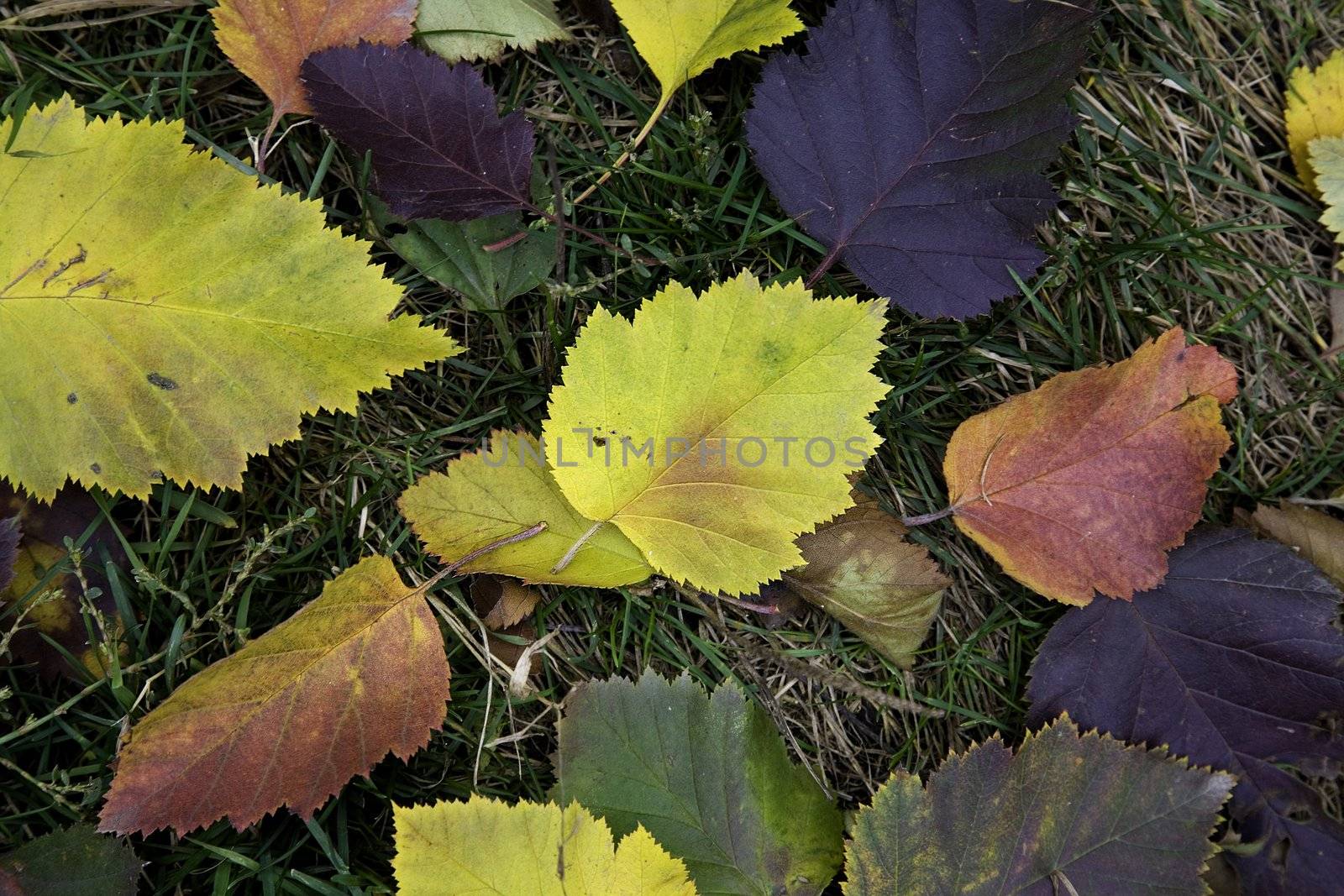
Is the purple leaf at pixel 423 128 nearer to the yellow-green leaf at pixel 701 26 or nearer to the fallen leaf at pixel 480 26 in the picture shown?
the fallen leaf at pixel 480 26

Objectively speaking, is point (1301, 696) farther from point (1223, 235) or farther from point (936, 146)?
point (936, 146)

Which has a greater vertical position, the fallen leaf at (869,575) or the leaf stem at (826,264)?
the leaf stem at (826,264)

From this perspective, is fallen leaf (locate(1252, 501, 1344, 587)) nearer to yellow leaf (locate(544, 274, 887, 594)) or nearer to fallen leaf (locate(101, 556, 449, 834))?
yellow leaf (locate(544, 274, 887, 594))

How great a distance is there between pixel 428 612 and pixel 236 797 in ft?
1.28

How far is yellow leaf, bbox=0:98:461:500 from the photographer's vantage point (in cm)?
145

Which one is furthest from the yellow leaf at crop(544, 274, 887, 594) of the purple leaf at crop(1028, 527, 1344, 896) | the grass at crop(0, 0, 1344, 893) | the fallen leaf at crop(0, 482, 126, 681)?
the fallen leaf at crop(0, 482, 126, 681)

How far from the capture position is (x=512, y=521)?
5.10 feet

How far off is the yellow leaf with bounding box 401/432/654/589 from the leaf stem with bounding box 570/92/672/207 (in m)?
0.46

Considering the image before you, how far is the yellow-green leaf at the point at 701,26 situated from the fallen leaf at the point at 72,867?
5.11 ft

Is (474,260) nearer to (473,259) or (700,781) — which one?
(473,259)

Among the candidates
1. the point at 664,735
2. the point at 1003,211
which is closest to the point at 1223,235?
the point at 1003,211

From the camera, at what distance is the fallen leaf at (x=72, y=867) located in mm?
1453

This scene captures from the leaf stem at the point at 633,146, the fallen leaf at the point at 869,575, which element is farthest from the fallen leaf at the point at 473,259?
the fallen leaf at the point at 869,575

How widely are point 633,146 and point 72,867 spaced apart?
4.92 feet
